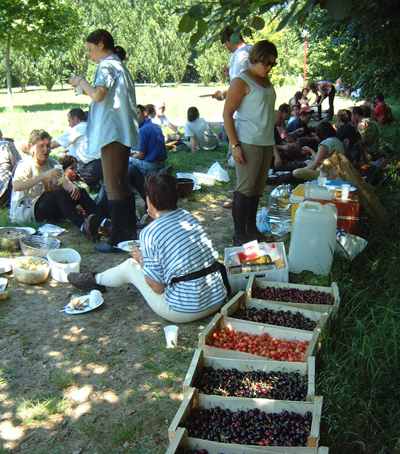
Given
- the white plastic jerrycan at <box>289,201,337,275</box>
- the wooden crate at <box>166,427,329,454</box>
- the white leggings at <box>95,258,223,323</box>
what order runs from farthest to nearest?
the white plastic jerrycan at <box>289,201,337,275</box>, the white leggings at <box>95,258,223,323</box>, the wooden crate at <box>166,427,329,454</box>

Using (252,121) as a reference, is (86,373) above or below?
below

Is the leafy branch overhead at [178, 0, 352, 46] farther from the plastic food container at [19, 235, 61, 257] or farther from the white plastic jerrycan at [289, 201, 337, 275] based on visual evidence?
the plastic food container at [19, 235, 61, 257]

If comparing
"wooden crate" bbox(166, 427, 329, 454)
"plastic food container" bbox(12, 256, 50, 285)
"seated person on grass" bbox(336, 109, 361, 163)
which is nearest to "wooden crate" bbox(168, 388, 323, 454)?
"wooden crate" bbox(166, 427, 329, 454)

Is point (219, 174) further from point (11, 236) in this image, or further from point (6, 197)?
point (11, 236)

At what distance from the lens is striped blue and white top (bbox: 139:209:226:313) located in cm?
338

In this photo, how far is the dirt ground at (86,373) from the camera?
2.57 meters

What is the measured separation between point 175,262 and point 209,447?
1406 millimetres

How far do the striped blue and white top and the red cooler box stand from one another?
163 centimetres

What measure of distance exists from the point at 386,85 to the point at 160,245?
5.14 metres

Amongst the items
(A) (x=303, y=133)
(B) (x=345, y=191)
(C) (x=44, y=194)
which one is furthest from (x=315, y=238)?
(A) (x=303, y=133)

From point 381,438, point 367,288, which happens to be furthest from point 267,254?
point 381,438

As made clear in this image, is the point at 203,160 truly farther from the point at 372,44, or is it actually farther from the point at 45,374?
the point at 45,374

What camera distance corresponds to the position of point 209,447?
2.23 meters

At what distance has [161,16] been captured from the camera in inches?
1534
